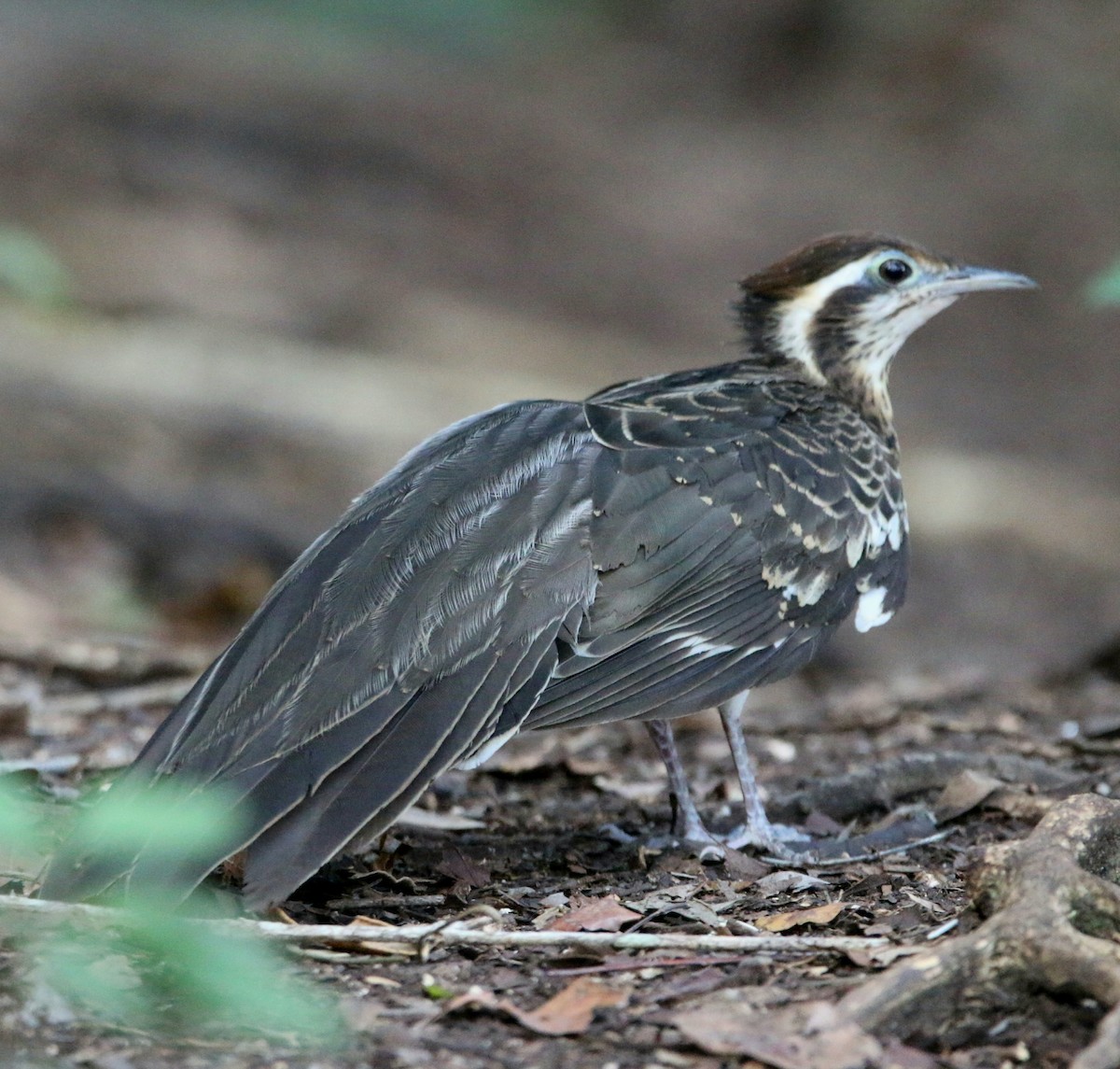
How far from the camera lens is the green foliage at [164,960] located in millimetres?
2391

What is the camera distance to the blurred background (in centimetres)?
1055

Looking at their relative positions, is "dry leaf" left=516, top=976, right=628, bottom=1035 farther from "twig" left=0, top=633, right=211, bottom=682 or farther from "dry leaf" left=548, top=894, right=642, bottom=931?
"twig" left=0, top=633, right=211, bottom=682

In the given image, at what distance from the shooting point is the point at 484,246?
1752cm

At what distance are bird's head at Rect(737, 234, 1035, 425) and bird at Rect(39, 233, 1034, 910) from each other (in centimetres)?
38

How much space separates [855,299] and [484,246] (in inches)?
457

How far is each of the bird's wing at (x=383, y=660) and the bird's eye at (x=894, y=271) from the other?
1953 millimetres

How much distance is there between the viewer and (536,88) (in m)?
22.1

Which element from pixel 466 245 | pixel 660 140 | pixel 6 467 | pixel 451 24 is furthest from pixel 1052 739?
pixel 451 24

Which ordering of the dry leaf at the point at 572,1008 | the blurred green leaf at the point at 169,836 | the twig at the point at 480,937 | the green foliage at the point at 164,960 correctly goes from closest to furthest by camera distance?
the green foliage at the point at 164,960 < the dry leaf at the point at 572,1008 < the blurred green leaf at the point at 169,836 < the twig at the point at 480,937

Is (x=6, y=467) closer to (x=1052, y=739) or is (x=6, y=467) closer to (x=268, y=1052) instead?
(x=1052, y=739)

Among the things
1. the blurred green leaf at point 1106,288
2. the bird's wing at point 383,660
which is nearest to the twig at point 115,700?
the bird's wing at point 383,660

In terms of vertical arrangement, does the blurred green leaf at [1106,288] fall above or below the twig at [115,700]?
above

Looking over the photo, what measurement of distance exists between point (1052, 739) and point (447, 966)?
3.60 metres

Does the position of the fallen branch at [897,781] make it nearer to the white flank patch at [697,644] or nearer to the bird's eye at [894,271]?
the white flank patch at [697,644]
